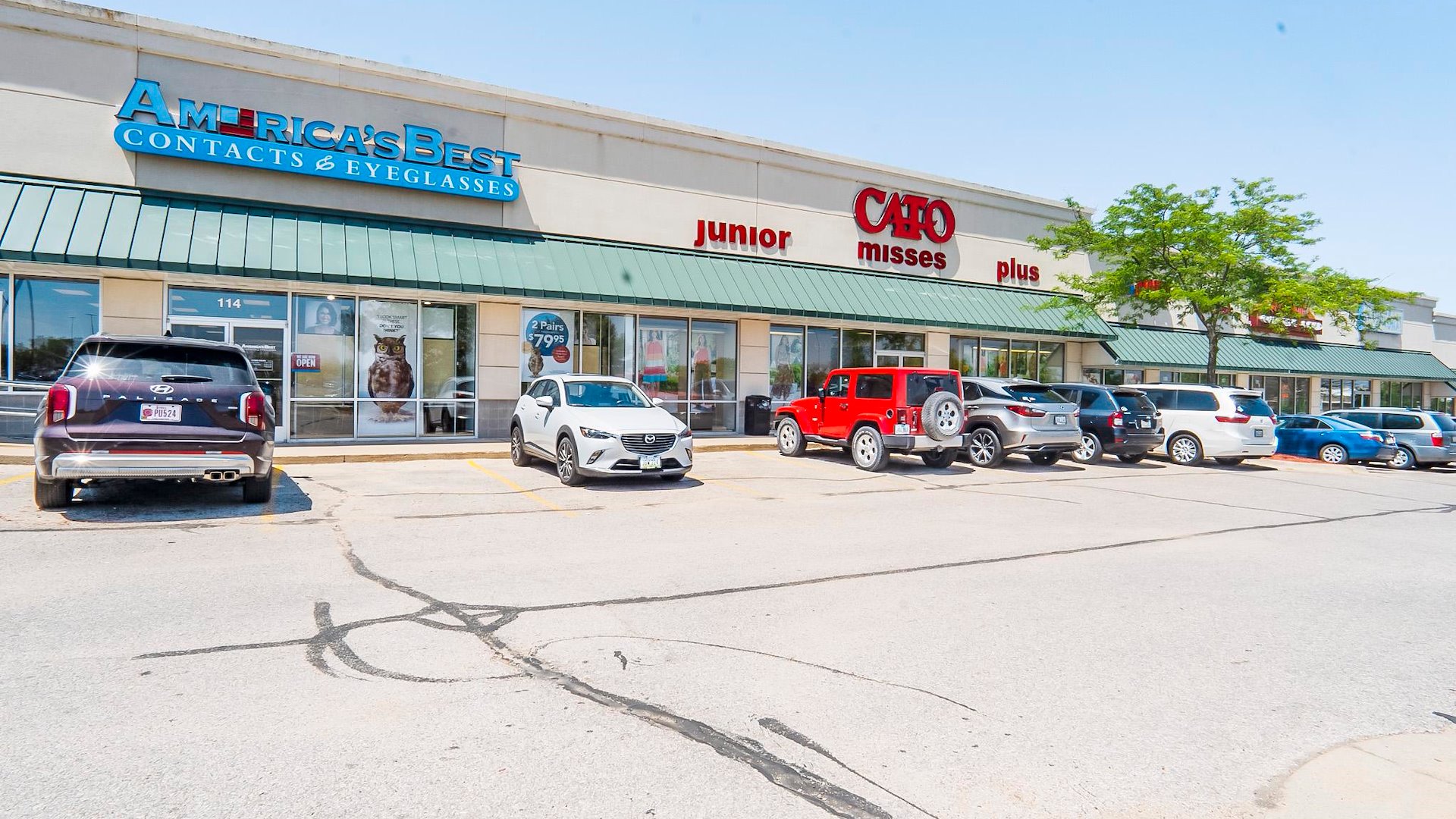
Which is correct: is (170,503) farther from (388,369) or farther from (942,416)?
(942,416)

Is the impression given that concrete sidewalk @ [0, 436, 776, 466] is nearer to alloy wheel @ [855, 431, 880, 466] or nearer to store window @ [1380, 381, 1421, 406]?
alloy wheel @ [855, 431, 880, 466]

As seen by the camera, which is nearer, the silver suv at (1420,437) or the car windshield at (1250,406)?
the car windshield at (1250,406)

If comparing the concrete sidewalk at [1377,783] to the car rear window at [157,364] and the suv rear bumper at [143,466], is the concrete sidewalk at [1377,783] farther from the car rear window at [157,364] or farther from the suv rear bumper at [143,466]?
the car rear window at [157,364]

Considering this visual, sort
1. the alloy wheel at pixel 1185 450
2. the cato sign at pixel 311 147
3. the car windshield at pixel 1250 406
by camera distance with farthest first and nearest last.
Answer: the alloy wheel at pixel 1185 450
the car windshield at pixel 1250 406
the cato sign at pixel 311 147

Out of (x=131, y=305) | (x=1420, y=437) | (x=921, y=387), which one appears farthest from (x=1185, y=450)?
(x=131, y=305)

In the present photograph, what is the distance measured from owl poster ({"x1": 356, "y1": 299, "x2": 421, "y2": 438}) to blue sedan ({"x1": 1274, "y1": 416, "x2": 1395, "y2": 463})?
20455 mm

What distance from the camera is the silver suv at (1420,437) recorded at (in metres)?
19.9

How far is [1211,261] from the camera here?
75.1 feet

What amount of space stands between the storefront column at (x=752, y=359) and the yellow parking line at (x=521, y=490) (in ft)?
27.2

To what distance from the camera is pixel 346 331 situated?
1683 centimetres

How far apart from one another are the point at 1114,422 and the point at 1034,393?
8.06 feet

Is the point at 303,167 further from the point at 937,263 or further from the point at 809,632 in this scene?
the point at 937,263

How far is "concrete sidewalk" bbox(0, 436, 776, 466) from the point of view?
1308cm

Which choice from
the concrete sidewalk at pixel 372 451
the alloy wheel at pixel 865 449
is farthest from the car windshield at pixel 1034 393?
the concrete sidewalk at pixel 372 451
